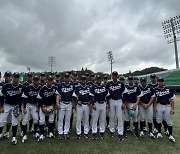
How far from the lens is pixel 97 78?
6973mm

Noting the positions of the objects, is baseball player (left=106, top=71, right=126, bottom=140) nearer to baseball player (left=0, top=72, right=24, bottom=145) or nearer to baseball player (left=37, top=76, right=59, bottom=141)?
baseball player (left=37, top=76, right=59, bottom=141)

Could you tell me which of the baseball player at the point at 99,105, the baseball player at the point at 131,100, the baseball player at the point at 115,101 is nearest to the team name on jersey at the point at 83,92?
the baseball player at the point at 99,105

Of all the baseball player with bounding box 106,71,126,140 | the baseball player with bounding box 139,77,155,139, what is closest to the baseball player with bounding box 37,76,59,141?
the baseball player with bounding box 106,71,126,140

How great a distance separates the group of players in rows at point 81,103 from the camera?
20.4ft

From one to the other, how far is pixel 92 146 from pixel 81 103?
5.22 ft

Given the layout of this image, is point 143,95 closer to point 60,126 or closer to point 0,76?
point 60,126

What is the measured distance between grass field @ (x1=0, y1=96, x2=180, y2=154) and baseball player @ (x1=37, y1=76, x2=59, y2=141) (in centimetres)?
50

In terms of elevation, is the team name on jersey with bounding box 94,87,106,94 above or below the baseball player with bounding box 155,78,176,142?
above

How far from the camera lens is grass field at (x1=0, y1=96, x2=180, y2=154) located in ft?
18.3

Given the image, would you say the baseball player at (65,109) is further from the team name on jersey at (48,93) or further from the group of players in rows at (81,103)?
the team name on jersey at (48,93)

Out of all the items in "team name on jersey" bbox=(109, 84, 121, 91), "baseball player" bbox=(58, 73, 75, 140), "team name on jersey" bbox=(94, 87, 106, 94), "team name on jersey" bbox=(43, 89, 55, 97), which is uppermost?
"team name on jersey" bbox=(109, 84, 121, 91)

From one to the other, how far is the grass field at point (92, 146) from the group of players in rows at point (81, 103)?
25 cm

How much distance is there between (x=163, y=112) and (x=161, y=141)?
107cm

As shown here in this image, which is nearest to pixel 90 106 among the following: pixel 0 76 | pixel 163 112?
pixel 163 112
